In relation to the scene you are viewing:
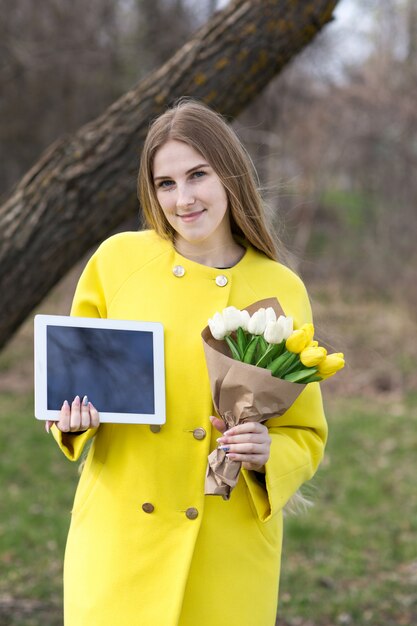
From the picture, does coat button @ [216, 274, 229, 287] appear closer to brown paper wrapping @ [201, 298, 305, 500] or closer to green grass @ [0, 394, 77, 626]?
brown paper wrapping @ [201, 298, 305, 500]

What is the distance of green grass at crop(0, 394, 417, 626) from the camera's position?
4.75 metres

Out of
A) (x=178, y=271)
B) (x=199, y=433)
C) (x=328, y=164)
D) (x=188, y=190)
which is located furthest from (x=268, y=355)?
(x=328, y=164)

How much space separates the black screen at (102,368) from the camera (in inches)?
91.1

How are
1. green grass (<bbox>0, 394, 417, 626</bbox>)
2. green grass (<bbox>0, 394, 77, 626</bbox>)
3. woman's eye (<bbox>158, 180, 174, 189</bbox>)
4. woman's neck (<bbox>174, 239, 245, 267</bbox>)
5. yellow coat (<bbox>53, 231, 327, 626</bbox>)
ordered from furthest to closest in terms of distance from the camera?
green grass (<bbox>0, 394, 417, 626</bbox>) < green grass (<bbox>0, 394, 77, 626</bbox>) < woman's neck (<bbox>174, 239, 245, 267</bbox>) < woman's eye (<bbox>158, 180, 174, 189</bbox>) < yellow coat (<bbox>53, 231, 327, 626</bbox>)

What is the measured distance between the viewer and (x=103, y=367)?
2361 millimetres

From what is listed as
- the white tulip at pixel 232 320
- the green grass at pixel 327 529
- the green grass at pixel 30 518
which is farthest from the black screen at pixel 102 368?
the green grass at pixel 30 518

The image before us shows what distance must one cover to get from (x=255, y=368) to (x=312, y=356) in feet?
0.47

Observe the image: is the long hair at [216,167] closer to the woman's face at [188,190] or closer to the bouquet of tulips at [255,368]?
the woman's face at [188,190]

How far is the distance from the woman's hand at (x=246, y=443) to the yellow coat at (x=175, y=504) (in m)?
0.10

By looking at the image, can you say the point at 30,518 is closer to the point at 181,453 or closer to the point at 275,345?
the point at 181,453

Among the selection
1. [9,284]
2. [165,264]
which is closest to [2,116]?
[9,284]

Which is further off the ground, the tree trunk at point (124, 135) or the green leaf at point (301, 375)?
the tree trunk at point (124, 135)

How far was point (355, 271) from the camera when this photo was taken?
43.2ft

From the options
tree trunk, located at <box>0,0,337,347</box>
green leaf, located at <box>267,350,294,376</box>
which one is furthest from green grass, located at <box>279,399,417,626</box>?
tree trunk, located at <box>0,0,337,347</box>
